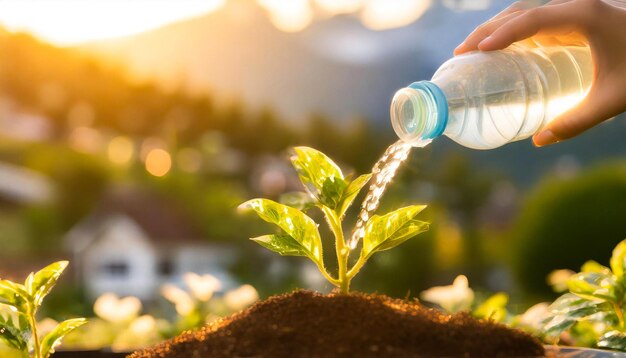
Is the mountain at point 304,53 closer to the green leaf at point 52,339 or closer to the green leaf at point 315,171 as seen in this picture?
the green leaf at point 52,339

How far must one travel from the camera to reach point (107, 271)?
43.0 ft

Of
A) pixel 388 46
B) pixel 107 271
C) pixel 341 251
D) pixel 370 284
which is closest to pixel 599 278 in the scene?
pixel 341 251

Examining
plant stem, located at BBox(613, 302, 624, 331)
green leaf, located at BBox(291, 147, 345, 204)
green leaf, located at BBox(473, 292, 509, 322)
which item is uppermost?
green leaf, located at BBox(291, 147, 345, 204)

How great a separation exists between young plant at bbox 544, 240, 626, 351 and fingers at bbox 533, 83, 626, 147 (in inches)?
9.7

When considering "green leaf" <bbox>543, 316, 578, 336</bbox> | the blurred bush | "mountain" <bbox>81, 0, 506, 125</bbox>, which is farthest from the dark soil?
"mountain" <bbox>81, 0, 506, 125</bbox>

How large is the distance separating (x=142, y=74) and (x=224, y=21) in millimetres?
13368

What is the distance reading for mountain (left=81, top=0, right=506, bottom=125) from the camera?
2225cm

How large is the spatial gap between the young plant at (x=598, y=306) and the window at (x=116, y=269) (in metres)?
12.4

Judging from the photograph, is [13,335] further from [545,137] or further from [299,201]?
[545,137]

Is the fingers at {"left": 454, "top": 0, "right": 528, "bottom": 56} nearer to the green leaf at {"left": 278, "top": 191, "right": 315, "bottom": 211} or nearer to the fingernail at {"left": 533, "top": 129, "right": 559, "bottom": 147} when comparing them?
the fingernail at {"left": 533, "top": 129, "right": 559, "bottom": 147}

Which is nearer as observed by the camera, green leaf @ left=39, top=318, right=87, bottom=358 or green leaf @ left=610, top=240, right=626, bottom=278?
green leaf @ left=39, top=318, right=87, bottom=358

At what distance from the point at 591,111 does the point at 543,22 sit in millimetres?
140

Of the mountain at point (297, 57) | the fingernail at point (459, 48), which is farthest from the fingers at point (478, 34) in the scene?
the mountain at point (297, 57)

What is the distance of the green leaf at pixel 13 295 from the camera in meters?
1.04
